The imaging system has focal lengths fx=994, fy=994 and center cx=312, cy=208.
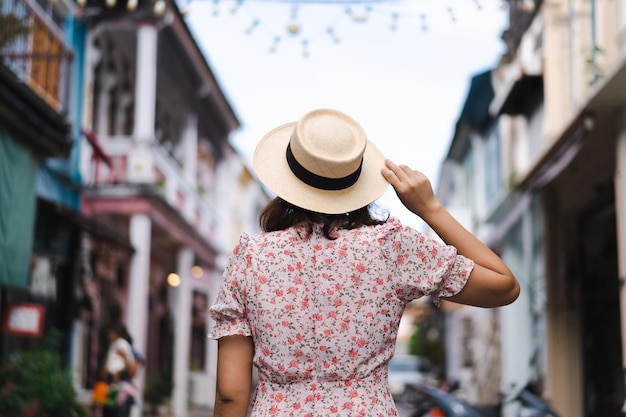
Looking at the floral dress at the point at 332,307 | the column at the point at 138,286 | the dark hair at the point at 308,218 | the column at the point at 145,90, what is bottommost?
the floral dress at the point at 332,307

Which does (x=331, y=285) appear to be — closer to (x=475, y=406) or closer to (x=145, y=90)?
(x=475, y=406)

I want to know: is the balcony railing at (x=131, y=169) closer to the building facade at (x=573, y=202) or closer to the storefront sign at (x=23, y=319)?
the storefront sign at (x=23, y=319)

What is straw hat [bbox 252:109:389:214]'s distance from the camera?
2521mm

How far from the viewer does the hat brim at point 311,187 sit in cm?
252

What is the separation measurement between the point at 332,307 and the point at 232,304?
0.26 metres

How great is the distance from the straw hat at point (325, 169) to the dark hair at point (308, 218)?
53 millimetres

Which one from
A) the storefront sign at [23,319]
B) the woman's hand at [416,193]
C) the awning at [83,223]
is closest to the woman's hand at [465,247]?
the woman's hand at [416,193]

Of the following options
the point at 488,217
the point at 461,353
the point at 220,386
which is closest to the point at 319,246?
the point at 220,386

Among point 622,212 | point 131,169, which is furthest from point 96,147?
point 622,212

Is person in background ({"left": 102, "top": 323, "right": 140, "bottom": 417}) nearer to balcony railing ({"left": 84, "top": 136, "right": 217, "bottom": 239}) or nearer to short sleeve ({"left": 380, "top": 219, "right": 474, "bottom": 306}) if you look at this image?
balcony railing ({"left": 84, "top": 136, "right": 217, "bottom": 239})

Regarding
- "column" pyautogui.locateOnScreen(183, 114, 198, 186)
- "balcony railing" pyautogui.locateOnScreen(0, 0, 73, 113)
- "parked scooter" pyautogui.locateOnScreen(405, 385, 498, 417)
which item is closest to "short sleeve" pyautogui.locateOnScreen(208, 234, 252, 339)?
"parked scooter" pyautogui.locateOnScreen(405, 385, 498, 417)

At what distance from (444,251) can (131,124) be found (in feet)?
54.3

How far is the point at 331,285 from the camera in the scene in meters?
2.45

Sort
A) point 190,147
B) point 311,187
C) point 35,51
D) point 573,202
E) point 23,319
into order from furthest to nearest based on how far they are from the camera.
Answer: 1. point 190,147
2. point 573,202
3. point 35,51
4. point 23,319
5. point 311,187
